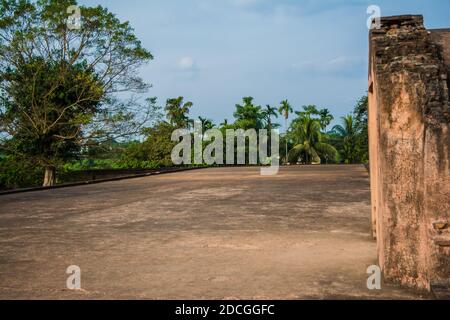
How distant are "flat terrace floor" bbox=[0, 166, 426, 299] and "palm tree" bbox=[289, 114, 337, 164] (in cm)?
2998

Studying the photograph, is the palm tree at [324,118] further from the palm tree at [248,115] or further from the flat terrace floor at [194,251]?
the flat terrace floor at [194,251]

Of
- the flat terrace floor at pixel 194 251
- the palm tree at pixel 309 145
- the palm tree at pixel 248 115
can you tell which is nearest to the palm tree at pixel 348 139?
the palm tree at pixel 309 145

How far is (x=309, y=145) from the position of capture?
3784cm

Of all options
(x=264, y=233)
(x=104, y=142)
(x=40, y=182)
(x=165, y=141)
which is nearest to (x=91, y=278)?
(x=264, y=233)

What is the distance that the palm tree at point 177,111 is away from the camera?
39594 millimetres

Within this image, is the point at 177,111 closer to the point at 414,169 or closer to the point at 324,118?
the point at 324,118

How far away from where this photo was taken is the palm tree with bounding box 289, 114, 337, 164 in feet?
123

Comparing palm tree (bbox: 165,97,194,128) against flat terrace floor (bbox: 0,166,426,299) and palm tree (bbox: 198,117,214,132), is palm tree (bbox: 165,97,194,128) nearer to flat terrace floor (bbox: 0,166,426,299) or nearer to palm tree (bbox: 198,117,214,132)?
palm tree (bbox: 198,117,214,132)

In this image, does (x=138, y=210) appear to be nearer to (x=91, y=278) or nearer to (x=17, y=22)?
(x=91, y=278)

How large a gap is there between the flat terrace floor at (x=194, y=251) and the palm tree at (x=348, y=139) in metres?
30.8

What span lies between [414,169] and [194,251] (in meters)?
2.27

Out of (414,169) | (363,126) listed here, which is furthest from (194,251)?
(363,126)

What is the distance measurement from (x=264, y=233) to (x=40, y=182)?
17.3 meters

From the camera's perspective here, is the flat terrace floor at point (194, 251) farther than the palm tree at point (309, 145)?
No
